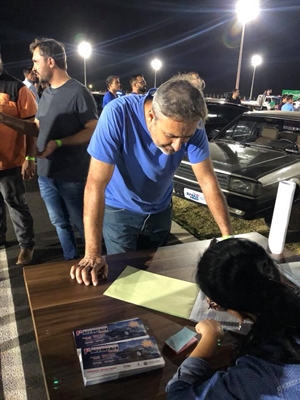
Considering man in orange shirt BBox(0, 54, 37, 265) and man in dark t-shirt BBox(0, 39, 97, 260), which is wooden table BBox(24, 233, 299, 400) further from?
man in orange shirt BBox(0, 54, 37, 265)

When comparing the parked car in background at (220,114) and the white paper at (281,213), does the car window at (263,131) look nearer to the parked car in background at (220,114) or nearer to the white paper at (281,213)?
the parked car in background at (220,114)

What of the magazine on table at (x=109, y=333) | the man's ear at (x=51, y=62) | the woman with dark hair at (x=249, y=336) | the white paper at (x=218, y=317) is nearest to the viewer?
the woman with dark hair at (x=249, y=336)

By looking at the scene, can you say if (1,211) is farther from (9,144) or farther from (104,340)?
(104,340)

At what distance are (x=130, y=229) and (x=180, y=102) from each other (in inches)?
31.7

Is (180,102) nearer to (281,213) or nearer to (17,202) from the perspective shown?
(281,213)

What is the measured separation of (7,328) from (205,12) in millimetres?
43661

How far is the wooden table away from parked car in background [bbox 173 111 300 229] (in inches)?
84.1

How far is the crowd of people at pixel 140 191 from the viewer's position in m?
0.82

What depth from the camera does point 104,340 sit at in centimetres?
104

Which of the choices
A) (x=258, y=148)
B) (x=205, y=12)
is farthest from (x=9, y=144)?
(x=205, y=12)

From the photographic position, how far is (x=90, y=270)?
139 centimetres

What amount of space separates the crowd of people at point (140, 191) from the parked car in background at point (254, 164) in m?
1.95

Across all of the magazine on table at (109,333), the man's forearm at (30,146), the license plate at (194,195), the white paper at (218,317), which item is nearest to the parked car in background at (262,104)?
the license plate at (194,195)

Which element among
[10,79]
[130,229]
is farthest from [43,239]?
[130,229]
